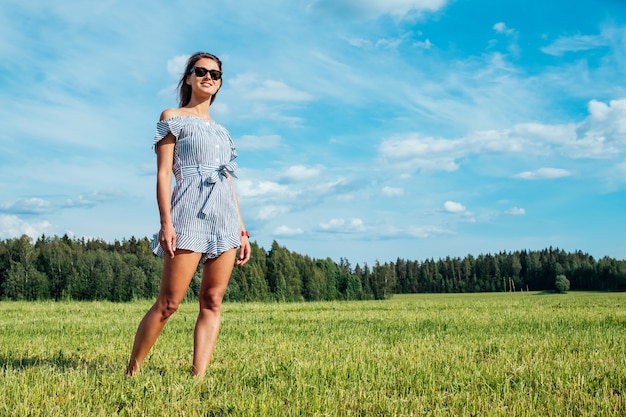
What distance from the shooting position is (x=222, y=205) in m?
5.02

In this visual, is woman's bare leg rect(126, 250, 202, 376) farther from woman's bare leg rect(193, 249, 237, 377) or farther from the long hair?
the long hair

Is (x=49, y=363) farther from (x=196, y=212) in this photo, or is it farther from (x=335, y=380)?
(x=335, y=380)

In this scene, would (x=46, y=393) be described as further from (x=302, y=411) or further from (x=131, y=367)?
(x=302, y=411)

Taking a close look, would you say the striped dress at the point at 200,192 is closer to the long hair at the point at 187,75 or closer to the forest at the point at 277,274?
the long hair at the point at 187,75

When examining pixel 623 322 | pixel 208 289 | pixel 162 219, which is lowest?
pixel 623 322

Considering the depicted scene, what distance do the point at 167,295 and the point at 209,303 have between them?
1.42 feet

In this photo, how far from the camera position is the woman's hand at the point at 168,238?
466cm

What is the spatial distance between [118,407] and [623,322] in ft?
36.9

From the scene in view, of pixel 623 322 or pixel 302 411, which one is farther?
pixel 623 322

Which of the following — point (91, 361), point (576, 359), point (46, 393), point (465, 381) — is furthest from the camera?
point (91, 361)

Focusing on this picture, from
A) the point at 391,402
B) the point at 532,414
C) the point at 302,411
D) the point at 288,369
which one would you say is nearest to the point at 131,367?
the point at 288,369

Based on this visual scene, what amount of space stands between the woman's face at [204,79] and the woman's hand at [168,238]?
1.32m

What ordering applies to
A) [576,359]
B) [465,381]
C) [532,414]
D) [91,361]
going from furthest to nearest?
[91,361] < [576,359] < [465,381] < [532,414]

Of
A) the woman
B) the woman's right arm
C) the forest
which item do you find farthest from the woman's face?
the forest
